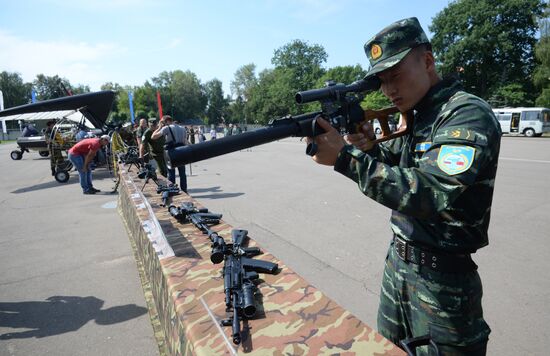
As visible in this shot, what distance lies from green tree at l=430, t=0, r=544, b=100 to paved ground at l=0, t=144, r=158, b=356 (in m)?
48.5

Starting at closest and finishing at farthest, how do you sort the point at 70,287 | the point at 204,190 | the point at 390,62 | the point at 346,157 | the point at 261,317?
1. the point at 346,157
2. the point at 390,62
3. the point at 261,317
4. the point at 70,287
5. the point at 204,190

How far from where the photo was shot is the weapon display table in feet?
4.80

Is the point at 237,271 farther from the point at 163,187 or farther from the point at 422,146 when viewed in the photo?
the point at 163,187

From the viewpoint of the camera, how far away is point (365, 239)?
16.7ft

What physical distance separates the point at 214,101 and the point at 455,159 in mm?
104535

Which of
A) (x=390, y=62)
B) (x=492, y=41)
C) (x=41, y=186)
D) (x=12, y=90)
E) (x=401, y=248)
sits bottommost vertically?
(x=41, y=186)

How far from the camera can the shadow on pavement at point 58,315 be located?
334 cm

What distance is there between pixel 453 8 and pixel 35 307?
57965 millimetres

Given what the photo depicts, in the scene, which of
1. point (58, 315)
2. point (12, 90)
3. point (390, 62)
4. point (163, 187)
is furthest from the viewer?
point (12, 90)

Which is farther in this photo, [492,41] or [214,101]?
[214,101]

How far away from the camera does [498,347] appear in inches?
106

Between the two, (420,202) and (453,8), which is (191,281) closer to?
(420,202)

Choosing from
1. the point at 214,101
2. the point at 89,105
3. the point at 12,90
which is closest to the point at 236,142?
the point at 89,105

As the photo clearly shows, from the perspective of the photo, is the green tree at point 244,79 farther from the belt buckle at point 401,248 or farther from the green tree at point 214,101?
the belt buckle at point 401,248
